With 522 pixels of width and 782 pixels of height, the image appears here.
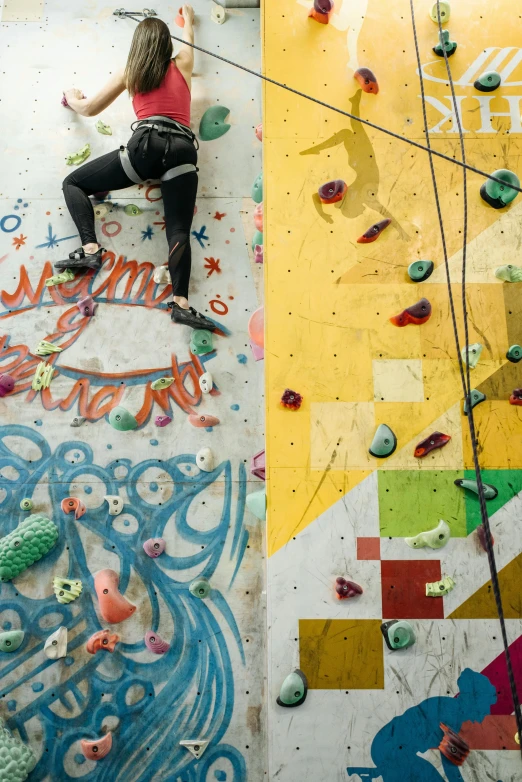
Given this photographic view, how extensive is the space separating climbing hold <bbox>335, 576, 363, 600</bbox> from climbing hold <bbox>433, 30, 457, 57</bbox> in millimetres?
2250

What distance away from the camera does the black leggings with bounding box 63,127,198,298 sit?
3.23m

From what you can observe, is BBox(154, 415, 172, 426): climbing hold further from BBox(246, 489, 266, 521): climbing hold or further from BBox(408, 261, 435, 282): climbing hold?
BBox(408, 261, 435, 282): climbing hold

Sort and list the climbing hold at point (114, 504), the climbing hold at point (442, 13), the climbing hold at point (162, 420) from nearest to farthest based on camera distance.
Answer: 1. the climbing hold at point (114, 504)
2. the climbing hold at point (162, 420)
3. the climbing hold at point (442, 13)

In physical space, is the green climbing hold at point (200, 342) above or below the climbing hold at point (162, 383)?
above

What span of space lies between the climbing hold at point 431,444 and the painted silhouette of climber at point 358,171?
0.82m

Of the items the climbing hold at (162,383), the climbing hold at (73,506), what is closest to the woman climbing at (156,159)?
the climbing hold at (162,383)

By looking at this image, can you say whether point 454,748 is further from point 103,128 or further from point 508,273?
point 103,128

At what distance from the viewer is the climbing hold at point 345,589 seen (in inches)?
107

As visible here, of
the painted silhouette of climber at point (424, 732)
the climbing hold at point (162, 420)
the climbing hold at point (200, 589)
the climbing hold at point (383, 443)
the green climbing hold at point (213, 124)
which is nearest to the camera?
the painted silhouette of climber at point (424, 732)

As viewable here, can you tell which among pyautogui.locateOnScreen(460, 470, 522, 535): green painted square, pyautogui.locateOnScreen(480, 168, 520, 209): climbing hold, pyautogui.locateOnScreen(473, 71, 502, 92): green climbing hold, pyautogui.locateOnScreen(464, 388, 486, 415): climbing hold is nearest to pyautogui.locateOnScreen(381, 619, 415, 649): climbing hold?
pyautogui.locateOnScreen(460, 470, 522, 535): green painted square

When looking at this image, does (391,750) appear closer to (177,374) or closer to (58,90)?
(177,374)

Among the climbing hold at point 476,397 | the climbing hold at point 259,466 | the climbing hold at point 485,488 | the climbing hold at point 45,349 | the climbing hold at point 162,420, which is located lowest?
the climbing hold at point 485,488

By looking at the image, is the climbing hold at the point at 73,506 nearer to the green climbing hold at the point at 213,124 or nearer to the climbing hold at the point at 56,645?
the climbing hold at the point at 56,645

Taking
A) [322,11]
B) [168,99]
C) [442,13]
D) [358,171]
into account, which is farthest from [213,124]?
[442,13]
